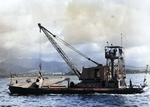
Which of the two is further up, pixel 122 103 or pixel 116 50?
pixel 116 50

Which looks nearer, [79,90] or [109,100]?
[109,100]

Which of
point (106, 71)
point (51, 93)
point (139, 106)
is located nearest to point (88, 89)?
point (106, 71)

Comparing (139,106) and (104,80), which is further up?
(104,80)

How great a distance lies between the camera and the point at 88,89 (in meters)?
58.5

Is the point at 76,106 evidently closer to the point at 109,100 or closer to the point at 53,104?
the point at 53,104

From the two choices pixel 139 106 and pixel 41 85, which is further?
pixel 41 85

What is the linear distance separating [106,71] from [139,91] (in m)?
10.5

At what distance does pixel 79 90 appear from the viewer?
59.0 m

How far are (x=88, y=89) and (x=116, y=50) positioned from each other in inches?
525

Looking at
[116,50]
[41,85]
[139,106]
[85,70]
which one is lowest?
[139,106]

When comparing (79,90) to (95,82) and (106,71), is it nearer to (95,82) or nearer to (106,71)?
(95,82)

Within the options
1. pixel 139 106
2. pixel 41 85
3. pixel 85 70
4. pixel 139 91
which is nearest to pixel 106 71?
pixel 85 70

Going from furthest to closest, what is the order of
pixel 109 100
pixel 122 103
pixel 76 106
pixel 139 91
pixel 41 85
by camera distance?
pixel 41 85, pixel 139 91, pixel 109 100, pixel 122 103, pixel 76 106

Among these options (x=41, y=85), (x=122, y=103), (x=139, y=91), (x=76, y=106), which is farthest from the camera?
(x=41, y=85)
